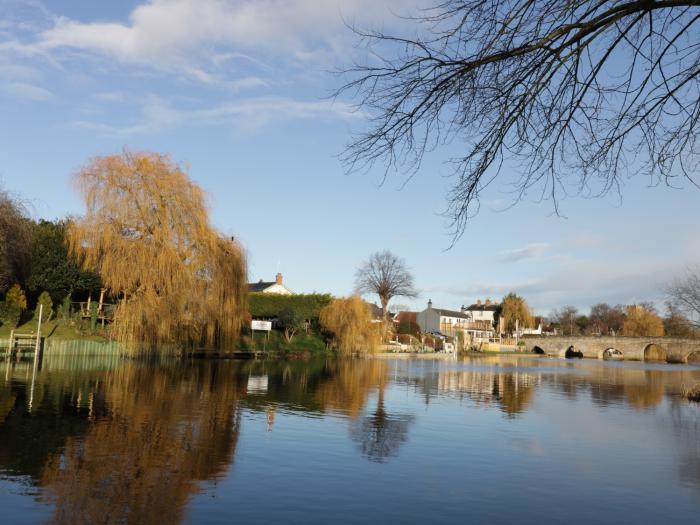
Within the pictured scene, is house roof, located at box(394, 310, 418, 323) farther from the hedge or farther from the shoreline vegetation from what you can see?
the shoreline vegetation

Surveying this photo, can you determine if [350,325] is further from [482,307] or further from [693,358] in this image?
[482,307]

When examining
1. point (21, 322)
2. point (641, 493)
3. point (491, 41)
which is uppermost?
point (491, 41)

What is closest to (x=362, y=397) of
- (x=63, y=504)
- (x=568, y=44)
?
(x=63, y=504)

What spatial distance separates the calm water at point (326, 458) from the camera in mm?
8422

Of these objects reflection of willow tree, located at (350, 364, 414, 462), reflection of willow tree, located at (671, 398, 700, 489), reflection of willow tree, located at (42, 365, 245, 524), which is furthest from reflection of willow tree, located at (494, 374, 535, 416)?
reflection of willow tree, located at (42, 365, 245, 524)

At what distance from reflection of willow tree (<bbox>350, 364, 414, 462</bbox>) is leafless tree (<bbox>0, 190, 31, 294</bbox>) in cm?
2645

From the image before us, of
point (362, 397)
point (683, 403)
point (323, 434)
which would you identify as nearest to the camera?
point (323, 434)

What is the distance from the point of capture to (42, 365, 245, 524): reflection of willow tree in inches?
311

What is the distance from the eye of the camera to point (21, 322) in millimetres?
38188

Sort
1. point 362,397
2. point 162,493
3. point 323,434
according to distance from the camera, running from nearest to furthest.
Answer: point 162,493
point 323,434
point 362,397

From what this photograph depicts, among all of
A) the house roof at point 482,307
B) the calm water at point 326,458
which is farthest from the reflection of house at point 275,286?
the house roof at point 482,307

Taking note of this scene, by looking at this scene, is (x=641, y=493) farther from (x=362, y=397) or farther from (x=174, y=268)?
(x=174, y=268)

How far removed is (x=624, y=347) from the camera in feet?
302

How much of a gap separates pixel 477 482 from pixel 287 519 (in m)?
3.91
